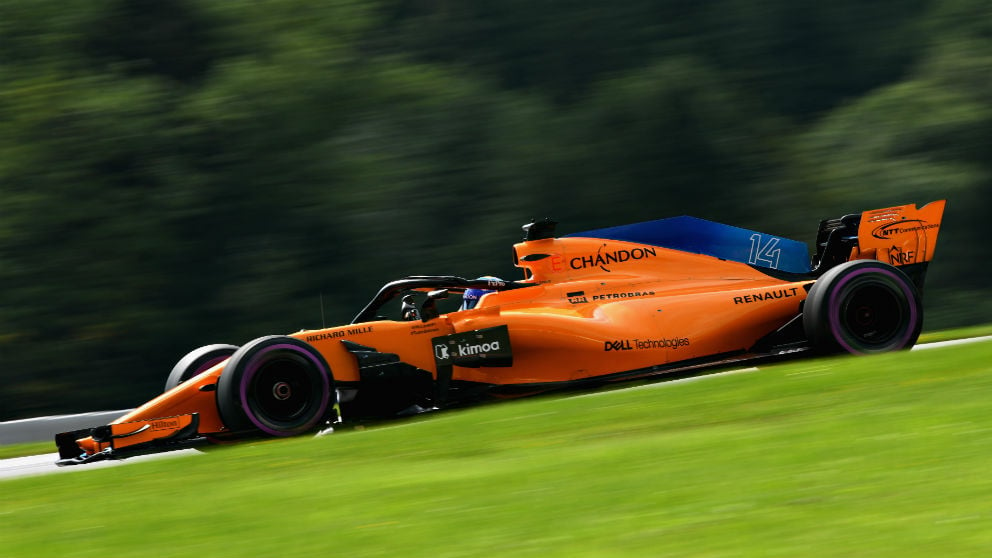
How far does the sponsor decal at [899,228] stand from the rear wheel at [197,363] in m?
5.12

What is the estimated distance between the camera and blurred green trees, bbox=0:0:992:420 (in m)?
16.2

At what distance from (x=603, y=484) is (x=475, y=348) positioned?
131 inches

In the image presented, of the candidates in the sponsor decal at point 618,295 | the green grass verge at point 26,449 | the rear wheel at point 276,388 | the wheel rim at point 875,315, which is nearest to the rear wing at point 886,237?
the wheel rim at point 875,315

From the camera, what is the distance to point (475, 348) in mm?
8336

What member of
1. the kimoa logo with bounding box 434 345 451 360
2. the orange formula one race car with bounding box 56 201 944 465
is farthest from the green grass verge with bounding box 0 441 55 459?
the kimoa logo with bounding box 434 345 451 360

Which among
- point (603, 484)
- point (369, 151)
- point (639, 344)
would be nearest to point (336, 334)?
point (639, 344)

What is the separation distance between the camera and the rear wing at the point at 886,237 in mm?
9430

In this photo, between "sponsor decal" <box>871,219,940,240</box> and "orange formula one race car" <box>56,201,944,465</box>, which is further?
"sponsor decal" <box>871,219,940,240</box>

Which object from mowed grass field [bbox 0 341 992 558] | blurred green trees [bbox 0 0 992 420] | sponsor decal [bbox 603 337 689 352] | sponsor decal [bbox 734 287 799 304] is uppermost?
blurred green trees [bbox 0 0 992 420]

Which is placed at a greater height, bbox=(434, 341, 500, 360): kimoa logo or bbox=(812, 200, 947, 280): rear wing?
bbox=(812, 200, 947, 280): rear wing

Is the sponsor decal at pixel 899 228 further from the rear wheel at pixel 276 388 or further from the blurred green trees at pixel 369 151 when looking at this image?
the blurred green trees at pixel 369 151

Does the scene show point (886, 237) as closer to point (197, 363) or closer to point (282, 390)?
point (282, 390)

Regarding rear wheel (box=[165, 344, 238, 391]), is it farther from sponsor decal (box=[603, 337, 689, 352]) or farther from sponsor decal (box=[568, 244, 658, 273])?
sponsor decal (box=[603, 337, 689, 352])

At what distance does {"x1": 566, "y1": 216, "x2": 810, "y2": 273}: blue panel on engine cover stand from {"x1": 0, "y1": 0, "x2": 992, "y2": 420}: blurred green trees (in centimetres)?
795
